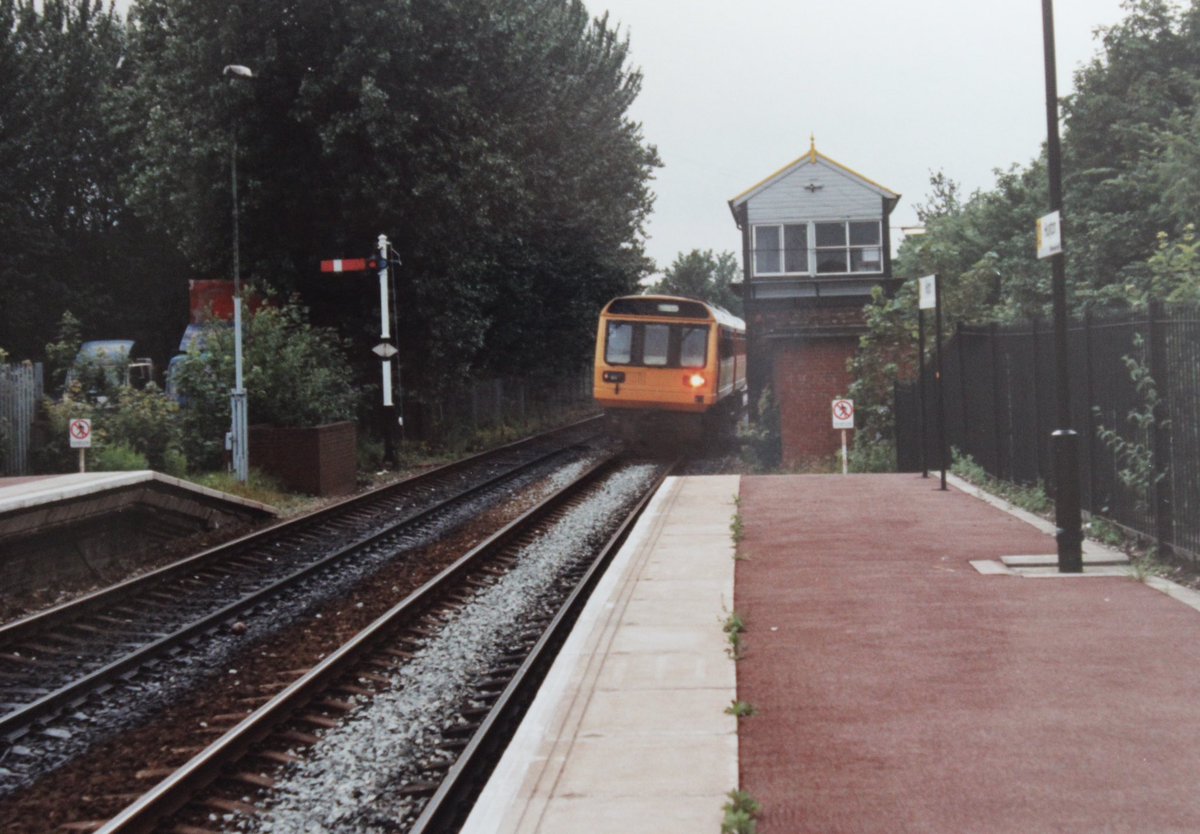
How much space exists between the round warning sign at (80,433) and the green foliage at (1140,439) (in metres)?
12.4

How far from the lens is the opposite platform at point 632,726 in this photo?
4641mm

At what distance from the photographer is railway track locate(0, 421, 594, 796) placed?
7727 millimetres

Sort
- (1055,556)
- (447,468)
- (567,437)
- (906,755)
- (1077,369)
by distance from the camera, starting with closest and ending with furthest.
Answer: (906,755)
(1055,556)
(1077,369)
(447,468)
(567,437)

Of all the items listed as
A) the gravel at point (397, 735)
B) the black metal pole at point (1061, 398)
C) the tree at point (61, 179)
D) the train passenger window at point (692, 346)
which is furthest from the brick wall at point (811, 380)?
the tree at point (61, 179)

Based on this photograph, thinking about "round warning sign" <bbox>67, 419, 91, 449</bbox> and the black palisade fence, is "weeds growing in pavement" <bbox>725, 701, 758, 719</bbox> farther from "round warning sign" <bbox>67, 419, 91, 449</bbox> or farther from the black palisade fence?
"round warning sign" <bbox>67, 419, 91, 449</bbox>

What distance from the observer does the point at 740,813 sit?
438 cm

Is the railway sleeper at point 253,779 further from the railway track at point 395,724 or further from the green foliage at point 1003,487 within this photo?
the green foliage at point 1003,487

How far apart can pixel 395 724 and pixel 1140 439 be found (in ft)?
19.2

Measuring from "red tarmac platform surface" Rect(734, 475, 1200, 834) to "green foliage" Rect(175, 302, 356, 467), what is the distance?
11291 millimetres

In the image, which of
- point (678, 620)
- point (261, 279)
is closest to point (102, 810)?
point (678, 620)

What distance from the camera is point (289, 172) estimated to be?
949 inches

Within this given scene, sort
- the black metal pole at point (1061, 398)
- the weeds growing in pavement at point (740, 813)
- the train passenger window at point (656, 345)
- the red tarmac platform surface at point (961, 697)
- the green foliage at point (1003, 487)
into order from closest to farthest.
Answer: the weeds growing in pavement at point (740, 813) < the red tarmac platform surface at point (961, 697) < the black metal pole at point (1061, 398) < the green foliage at point (1003, 487) < the train passenger window at point (656, 345)

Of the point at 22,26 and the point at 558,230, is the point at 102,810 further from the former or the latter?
the point at 22,26

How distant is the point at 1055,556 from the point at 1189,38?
2730 cm
